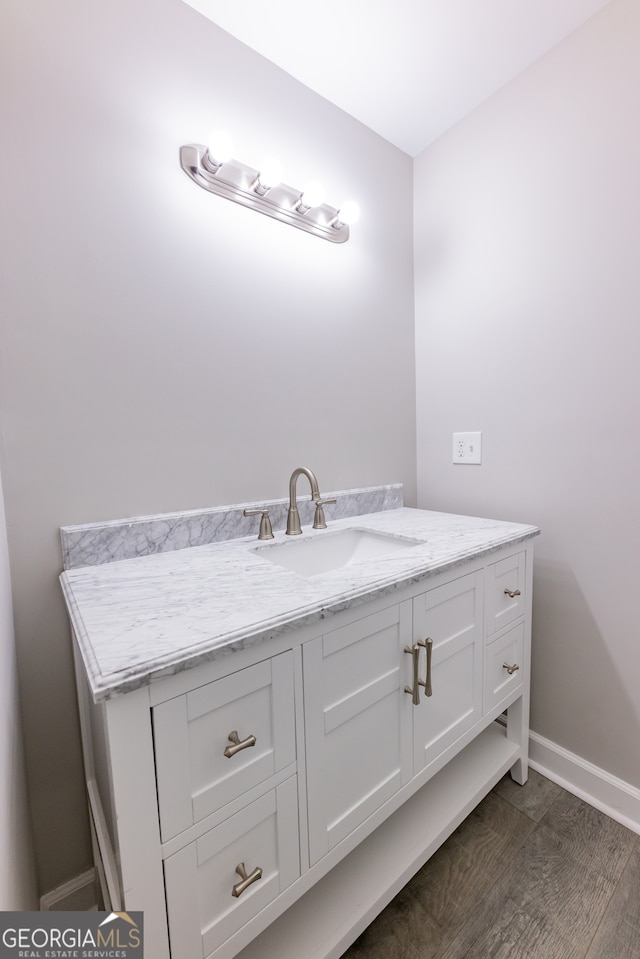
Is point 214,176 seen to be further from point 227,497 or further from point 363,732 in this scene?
point 363,732

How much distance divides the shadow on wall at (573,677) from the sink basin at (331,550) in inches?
21.7

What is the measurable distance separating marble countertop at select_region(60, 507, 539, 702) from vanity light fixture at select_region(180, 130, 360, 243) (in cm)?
97

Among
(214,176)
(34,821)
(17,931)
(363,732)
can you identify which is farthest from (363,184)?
(34,821)

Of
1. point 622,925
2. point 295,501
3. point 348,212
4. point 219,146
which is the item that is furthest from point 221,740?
point 348,212

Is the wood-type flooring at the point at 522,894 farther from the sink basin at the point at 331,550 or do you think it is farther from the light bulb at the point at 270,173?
the light bulb at the point at 270,173

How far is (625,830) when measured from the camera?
1.12 metres

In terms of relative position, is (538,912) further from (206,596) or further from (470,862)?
(206,596)

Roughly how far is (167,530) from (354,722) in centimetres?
63

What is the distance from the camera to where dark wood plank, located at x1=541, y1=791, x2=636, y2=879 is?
1028mm

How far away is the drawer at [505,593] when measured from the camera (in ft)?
3.51

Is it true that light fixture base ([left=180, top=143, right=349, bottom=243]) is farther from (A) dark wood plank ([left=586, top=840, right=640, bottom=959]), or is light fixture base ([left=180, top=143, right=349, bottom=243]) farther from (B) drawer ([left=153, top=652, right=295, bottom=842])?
(A) dark wood plank ([left=586, top=840, right=640, bottom=959])

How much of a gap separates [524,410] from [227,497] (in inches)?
39.0

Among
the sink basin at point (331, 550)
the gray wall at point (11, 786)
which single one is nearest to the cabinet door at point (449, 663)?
the sink basin at point (331, 550)

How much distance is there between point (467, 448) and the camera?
1.49 metres
